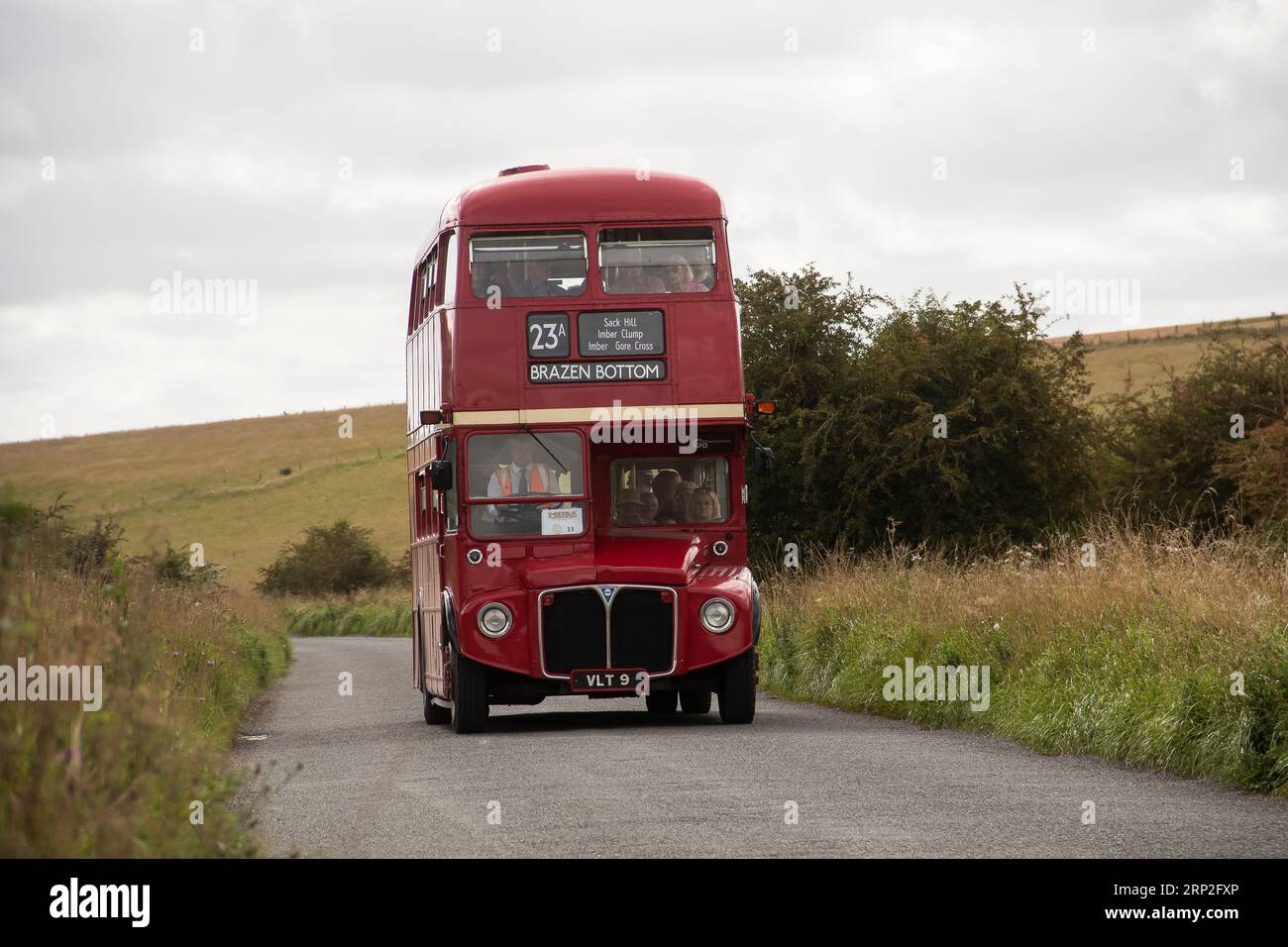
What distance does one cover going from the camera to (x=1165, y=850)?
894 cm

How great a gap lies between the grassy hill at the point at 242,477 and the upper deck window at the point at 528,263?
65.3 m

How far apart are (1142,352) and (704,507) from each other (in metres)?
81.8

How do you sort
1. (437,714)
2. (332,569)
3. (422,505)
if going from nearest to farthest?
1. (437,714)
2. (422,505)
3. (332,569)

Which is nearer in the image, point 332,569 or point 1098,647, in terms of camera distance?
point 1098,647

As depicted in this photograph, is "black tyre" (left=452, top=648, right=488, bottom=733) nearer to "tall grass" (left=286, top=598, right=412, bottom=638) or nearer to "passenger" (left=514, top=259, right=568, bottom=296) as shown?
"passenger" (left=514, top=259, right=568, bottom=296)

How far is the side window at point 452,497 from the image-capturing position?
1731 centimetres

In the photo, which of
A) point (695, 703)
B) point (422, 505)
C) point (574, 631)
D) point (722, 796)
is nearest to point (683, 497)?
point (574, 631)

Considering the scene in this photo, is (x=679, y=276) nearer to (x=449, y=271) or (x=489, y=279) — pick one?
(x=489, y=279)

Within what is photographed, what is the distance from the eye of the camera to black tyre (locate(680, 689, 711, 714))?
1927 centimetres

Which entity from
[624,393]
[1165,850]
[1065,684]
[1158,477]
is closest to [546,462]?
[624,393]

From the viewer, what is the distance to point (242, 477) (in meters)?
110

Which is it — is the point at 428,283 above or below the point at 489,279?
above
